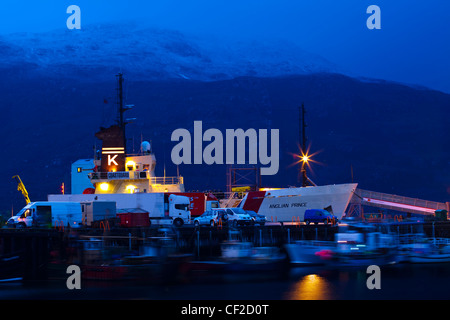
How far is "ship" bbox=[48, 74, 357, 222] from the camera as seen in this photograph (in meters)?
55.8

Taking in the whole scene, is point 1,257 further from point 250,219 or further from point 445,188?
point 445,188

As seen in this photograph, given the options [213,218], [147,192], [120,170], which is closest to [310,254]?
[213,218]

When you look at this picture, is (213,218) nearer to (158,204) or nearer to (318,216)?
(158,204)

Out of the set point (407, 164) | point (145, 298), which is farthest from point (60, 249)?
point (407, 164)

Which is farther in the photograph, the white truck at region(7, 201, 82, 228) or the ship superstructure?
the ship superstructure

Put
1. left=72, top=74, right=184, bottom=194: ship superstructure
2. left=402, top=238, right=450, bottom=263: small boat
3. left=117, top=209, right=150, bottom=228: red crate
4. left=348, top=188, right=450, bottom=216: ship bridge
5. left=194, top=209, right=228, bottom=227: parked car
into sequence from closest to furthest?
left=402, top=238, right=450, bottom=263: small boat → left=117, top=209, right=150, bottom=228: red crate → left=194, top=209, right=228, bottom=227: parked car → left=348, top=188, right=450, bottom=216: ship bridge → left=72, top=74, right=184, bottom=194: ship superstructure

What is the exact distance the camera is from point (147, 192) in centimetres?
5903

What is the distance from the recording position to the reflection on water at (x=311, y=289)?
86.3 feet

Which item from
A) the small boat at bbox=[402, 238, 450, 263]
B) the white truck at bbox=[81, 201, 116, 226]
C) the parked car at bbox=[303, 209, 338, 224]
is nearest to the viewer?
the small boat at bbox=[402, 238, 450, 263]

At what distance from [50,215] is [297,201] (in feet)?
76.9

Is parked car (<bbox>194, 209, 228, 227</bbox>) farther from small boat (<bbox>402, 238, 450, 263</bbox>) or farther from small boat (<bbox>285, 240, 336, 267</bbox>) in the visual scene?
small boat (<bbox>402, 238, 450, 263</bbox>)

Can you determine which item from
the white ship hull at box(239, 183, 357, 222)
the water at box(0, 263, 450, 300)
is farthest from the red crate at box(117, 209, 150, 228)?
the water at box(0, 263, 450, 300)

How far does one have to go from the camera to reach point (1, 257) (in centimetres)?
2844
